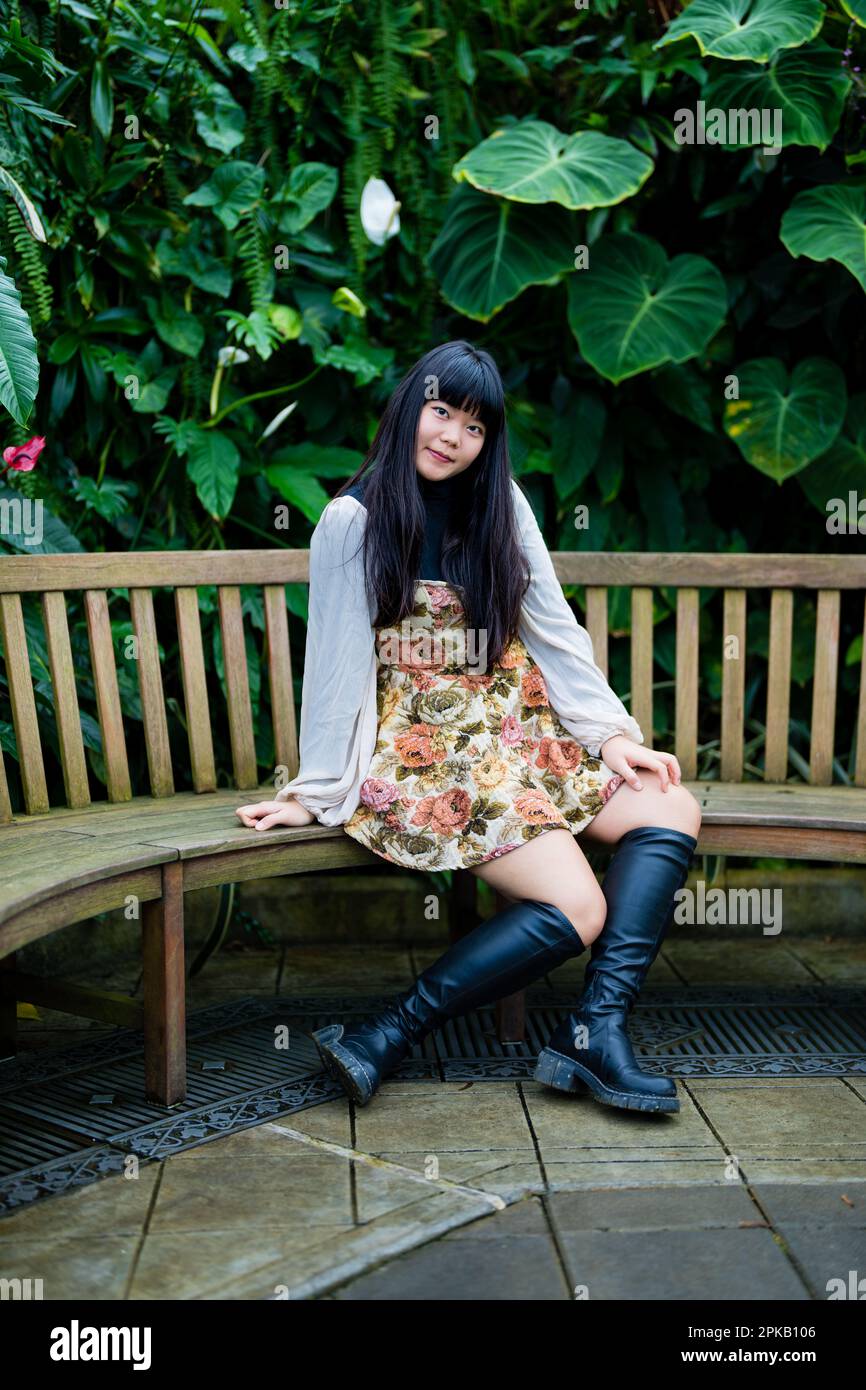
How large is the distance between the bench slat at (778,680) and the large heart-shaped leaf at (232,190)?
1669 mm

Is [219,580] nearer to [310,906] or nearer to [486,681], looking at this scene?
[486,681]

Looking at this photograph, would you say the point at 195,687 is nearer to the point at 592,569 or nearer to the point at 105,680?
the point at 105,680

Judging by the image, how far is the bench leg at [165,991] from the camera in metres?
2.66

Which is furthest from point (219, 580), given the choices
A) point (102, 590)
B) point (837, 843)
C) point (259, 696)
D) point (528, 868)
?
point (837, 843)

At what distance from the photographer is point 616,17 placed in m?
4.12

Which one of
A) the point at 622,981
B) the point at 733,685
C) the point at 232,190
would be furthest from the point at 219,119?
the point at 622,981

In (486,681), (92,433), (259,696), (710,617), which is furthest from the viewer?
(710,617)

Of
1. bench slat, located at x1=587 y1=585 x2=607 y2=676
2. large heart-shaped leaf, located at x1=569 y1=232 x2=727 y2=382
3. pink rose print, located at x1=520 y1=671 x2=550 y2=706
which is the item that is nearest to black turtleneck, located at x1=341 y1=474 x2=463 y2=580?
pink rose print, located at x1=520 y1=671 x2=550 y2=706

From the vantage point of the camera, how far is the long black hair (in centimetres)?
284

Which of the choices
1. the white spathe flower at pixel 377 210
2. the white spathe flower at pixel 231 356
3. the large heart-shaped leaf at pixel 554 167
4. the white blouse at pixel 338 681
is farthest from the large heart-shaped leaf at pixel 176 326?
the white blouse at pixel 338 681

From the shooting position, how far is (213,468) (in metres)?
3.60

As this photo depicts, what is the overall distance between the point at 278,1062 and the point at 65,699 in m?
0.89

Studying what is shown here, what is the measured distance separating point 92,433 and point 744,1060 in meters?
2.20

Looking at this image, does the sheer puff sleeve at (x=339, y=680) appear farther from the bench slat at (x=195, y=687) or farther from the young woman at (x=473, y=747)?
the bench slat at (x=195, y=687)
